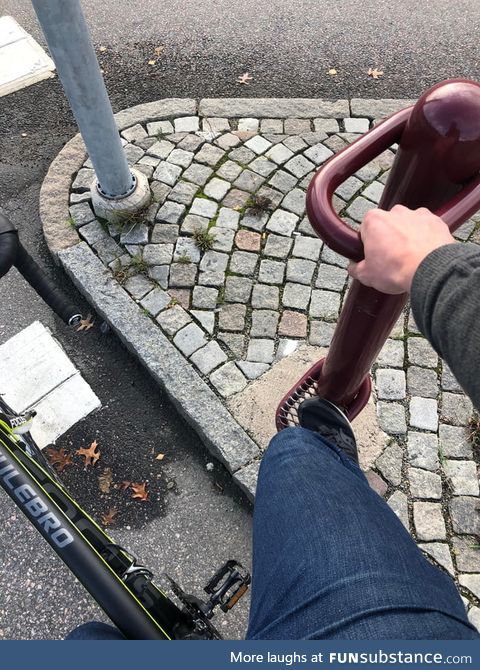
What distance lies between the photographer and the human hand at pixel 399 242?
130 centimetres

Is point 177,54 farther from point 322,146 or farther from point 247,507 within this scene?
point 247,507

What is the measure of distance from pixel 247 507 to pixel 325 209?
1990mm

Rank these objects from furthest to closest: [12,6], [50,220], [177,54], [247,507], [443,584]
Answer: [12,6] → [177,54] → [50,220] → [247,507] → [443,584]

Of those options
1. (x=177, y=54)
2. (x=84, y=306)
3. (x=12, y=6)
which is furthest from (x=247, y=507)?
(x=12, y=6)

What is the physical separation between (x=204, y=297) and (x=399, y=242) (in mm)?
2183

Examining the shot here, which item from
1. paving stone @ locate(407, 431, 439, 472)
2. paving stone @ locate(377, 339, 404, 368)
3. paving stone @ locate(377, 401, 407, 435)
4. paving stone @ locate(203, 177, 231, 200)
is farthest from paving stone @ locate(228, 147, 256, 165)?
paving stone @ locate(407, 431, 439, 472)

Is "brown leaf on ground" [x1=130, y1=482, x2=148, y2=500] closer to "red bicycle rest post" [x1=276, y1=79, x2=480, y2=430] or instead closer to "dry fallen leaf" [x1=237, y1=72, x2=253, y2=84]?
"red bicycle rest post" [x1=276, y1=79, x2=480, y2=430]

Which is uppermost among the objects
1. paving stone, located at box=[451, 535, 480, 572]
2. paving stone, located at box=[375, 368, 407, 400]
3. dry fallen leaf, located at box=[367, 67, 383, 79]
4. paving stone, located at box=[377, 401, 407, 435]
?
dry fallen leaf, located at box=[367, 67, 383, 79]

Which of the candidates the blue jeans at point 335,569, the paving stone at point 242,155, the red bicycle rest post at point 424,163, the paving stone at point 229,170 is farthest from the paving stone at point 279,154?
the blue jeans at point 335,569

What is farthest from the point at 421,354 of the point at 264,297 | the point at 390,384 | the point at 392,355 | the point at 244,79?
the point at 244,79

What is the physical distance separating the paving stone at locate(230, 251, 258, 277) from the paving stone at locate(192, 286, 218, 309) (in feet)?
0.70

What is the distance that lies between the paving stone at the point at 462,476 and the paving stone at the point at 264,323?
1.24 metres

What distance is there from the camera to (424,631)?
148 cm

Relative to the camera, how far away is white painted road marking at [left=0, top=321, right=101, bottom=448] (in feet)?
10.4
